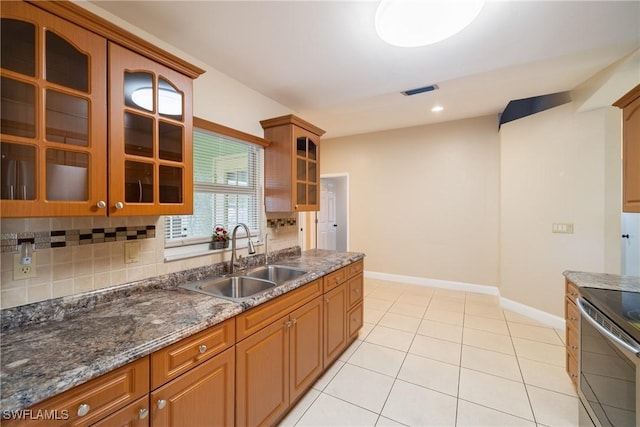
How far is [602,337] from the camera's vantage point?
4.54 feet

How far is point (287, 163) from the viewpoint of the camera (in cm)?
252

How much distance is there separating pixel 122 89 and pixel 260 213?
4.97 feet

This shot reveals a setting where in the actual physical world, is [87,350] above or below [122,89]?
below

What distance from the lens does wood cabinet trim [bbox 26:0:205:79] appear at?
1089 mm

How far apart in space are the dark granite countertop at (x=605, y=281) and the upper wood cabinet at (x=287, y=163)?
2.22 meters

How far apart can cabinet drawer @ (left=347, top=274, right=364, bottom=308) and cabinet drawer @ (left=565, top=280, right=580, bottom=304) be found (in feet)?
5.38

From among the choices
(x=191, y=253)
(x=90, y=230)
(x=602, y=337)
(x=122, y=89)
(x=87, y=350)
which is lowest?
(x=602, y=337)

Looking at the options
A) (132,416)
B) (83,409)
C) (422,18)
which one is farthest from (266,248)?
(422,18)

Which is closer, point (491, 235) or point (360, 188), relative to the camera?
point (491, 235)

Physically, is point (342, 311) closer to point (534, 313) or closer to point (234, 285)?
point (234, 285)

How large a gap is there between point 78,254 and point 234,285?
36.5 inches

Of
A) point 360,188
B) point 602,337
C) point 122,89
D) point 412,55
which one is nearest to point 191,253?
point 122,89

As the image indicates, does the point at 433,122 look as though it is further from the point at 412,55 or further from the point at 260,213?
the point at 260,213

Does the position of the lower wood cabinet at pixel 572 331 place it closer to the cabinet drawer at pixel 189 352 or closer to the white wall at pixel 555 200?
the white wall at pixel 555 200
